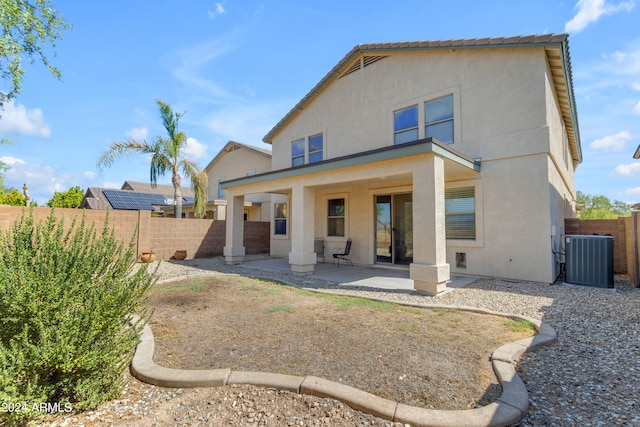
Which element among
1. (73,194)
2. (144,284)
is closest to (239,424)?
(144,284)

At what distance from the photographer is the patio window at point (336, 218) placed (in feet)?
38.2

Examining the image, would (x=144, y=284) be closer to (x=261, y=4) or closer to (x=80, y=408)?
(x=80, y=408)

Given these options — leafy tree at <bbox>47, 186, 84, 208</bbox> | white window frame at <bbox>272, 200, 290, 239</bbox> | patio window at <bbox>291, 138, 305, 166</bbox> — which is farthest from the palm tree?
leafy tree at <bbox>47, 186, 84, 208</bbox>

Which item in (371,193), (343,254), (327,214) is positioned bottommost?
(343,254)

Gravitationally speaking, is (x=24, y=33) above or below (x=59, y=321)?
above

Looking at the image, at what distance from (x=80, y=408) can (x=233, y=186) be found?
9536mm

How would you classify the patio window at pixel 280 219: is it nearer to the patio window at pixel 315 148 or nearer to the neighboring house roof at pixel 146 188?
the patio window at pixel 315 148

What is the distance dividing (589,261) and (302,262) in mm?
7470

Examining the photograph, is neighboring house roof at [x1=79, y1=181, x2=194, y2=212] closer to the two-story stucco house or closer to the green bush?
the two-story stucco house

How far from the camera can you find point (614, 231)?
31.2ft

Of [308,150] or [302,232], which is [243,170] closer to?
[308,150]

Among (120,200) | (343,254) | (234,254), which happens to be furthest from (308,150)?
(120,200)

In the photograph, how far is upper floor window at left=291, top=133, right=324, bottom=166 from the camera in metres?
12.6

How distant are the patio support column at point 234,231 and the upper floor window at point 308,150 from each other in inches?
128
